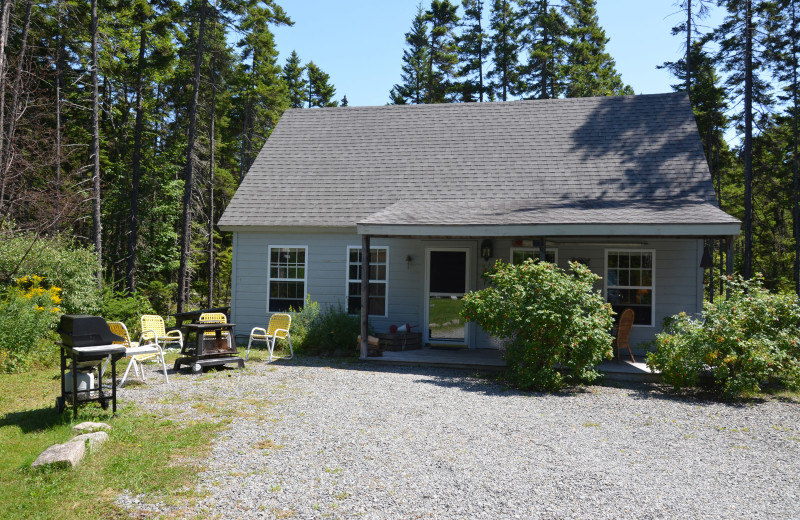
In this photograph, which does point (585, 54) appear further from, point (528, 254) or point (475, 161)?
point (528, 254)

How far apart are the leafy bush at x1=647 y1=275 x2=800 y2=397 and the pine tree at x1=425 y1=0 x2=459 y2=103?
24145mm

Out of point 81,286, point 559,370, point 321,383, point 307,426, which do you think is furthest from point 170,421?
point 81,286

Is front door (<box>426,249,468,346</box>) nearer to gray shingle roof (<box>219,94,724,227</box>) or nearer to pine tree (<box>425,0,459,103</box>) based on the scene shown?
gray shingle roof (<box>219,94,724,227</box>)

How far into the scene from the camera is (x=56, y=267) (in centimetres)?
1227

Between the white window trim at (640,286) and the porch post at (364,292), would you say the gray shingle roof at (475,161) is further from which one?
the white window trim at (640,286)

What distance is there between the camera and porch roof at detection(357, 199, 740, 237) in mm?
9000

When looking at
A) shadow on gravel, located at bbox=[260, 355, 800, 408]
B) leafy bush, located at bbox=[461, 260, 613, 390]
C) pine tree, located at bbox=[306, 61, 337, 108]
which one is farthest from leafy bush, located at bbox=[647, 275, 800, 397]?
pine tree, located at bbox=[306, 61, 337, 108]

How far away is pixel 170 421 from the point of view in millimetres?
6086

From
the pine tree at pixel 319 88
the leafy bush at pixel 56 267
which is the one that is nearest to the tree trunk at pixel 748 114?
the leafy bush at pixel 56 267

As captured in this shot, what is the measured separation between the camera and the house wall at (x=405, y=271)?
437 inches

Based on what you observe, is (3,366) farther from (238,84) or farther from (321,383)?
(238,84)

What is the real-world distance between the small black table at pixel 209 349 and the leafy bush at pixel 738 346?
6817mm

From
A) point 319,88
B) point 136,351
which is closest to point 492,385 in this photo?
point 136,351

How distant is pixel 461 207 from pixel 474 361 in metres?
3.31
